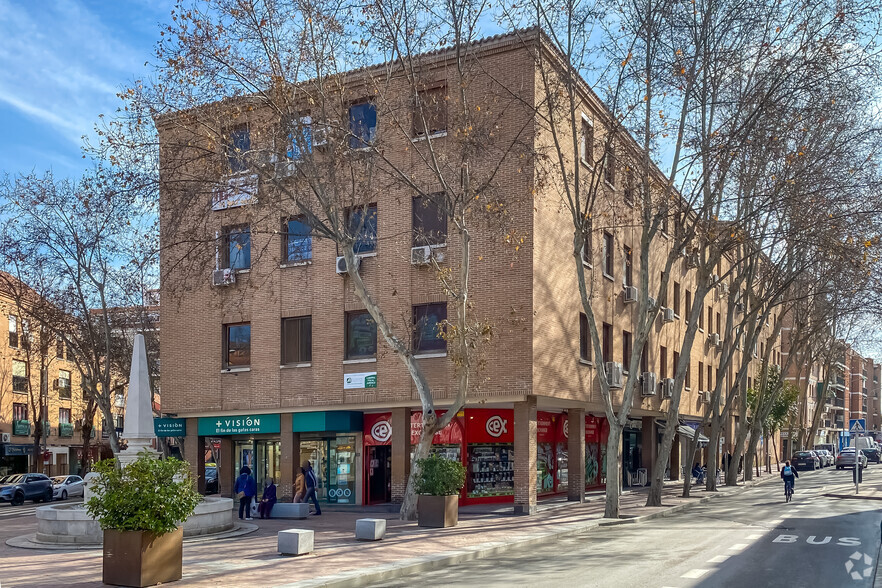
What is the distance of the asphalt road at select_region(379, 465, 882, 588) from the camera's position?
1252 cm

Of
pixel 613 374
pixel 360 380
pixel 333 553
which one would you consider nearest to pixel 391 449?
pixel 360 380

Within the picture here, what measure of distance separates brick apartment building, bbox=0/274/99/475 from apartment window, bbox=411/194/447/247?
1253 inches

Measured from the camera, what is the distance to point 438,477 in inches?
787

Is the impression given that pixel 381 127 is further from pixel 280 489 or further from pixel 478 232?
pixel 280 489

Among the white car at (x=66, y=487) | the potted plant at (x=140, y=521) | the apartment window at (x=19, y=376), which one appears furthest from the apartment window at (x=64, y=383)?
the potted plant at (x=140, y=521)

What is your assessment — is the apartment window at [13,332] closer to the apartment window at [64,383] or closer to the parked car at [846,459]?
the apartment window at [64,383]

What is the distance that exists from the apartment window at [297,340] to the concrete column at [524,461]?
699 centimetres

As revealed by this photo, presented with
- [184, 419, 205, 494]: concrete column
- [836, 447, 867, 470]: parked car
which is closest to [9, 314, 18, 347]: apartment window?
[184, 419, 205, 494]: concrete column

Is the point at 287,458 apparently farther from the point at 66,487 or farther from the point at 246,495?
the point at 66,487

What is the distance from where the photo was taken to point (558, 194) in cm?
2644

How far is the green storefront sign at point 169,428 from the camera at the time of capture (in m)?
29.6

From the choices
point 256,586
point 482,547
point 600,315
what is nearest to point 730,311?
point 600,315

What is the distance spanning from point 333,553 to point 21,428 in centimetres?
4709

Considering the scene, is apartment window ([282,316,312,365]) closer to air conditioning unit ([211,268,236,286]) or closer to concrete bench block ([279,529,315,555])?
air conditioning unit ([211,268,236,286])
